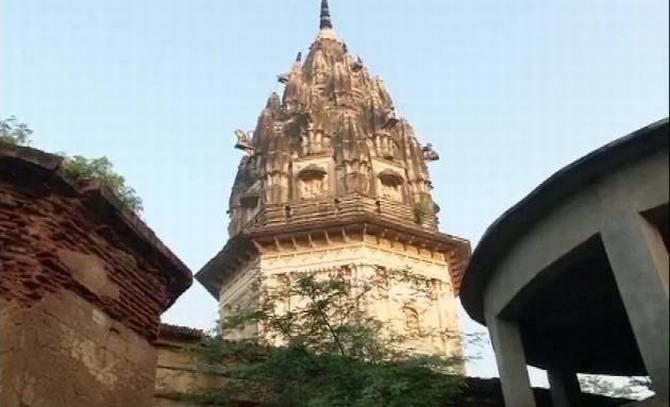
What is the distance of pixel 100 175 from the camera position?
8266 mm

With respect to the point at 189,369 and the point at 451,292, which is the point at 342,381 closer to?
the point at 189,369

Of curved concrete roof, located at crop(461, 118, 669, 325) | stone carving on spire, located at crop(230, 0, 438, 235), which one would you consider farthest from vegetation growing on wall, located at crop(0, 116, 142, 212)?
A: stone carving on spire, located at crop(230, 0, 438, 235)

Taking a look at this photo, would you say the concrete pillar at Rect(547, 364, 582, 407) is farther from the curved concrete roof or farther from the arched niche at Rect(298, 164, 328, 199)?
the arched niche at Rect(298, 164, 328, 199)

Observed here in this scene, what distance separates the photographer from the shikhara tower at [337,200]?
2647cm

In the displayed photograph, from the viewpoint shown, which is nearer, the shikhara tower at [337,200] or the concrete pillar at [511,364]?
the concrete pillar at [511,364]

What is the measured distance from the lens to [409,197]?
31531 mm

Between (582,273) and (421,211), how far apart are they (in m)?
21.6

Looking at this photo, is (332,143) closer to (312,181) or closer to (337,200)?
(312,181)

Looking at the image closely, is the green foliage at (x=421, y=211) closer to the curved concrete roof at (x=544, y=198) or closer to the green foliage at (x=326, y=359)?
the green foliage at (x=326, y=359)

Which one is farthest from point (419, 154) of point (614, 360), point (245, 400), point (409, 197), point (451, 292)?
point (245, 400)

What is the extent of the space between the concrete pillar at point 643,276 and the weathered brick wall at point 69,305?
4704 mm

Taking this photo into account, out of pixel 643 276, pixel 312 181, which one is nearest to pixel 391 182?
pixel 312 181

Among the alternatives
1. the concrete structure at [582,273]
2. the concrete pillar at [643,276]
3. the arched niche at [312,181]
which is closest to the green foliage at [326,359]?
the concrete structure at [582,273]

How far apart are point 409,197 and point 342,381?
908 inches
